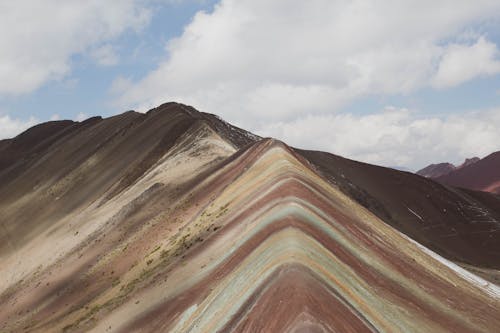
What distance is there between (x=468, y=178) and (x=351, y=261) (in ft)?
456

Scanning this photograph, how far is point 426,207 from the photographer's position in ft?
222

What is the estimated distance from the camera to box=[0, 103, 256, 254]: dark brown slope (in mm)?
58906

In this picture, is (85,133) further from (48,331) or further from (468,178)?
(468,178)

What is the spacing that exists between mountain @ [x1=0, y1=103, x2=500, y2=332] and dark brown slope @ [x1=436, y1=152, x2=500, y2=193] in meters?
69.6

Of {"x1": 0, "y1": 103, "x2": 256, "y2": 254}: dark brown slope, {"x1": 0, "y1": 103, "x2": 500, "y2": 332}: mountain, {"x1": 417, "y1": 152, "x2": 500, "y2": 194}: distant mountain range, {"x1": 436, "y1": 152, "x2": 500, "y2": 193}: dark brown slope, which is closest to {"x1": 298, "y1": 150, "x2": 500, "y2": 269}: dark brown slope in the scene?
{"x1": 0, "y1": 103, "x2": 500, "y2": 332}: mountain

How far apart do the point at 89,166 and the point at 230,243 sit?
48.6 metres

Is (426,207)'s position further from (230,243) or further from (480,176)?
(480,176)

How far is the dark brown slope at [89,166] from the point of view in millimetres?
58906

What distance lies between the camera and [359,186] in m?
64.0

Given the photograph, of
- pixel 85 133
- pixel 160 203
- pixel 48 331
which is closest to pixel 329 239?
pixel 48 331

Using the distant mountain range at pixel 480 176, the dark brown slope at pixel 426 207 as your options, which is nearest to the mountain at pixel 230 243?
the dark brown slope at pixel 426 207

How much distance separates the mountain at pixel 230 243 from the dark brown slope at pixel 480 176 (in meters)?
69.6

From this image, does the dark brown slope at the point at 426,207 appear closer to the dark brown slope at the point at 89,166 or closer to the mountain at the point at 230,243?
the mountain at the point at 230,243

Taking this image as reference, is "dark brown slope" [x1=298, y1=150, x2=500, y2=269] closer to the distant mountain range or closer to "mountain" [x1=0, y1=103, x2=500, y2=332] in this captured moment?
"mountain" [x1=0, y1=103, x2=500, y2=332]
